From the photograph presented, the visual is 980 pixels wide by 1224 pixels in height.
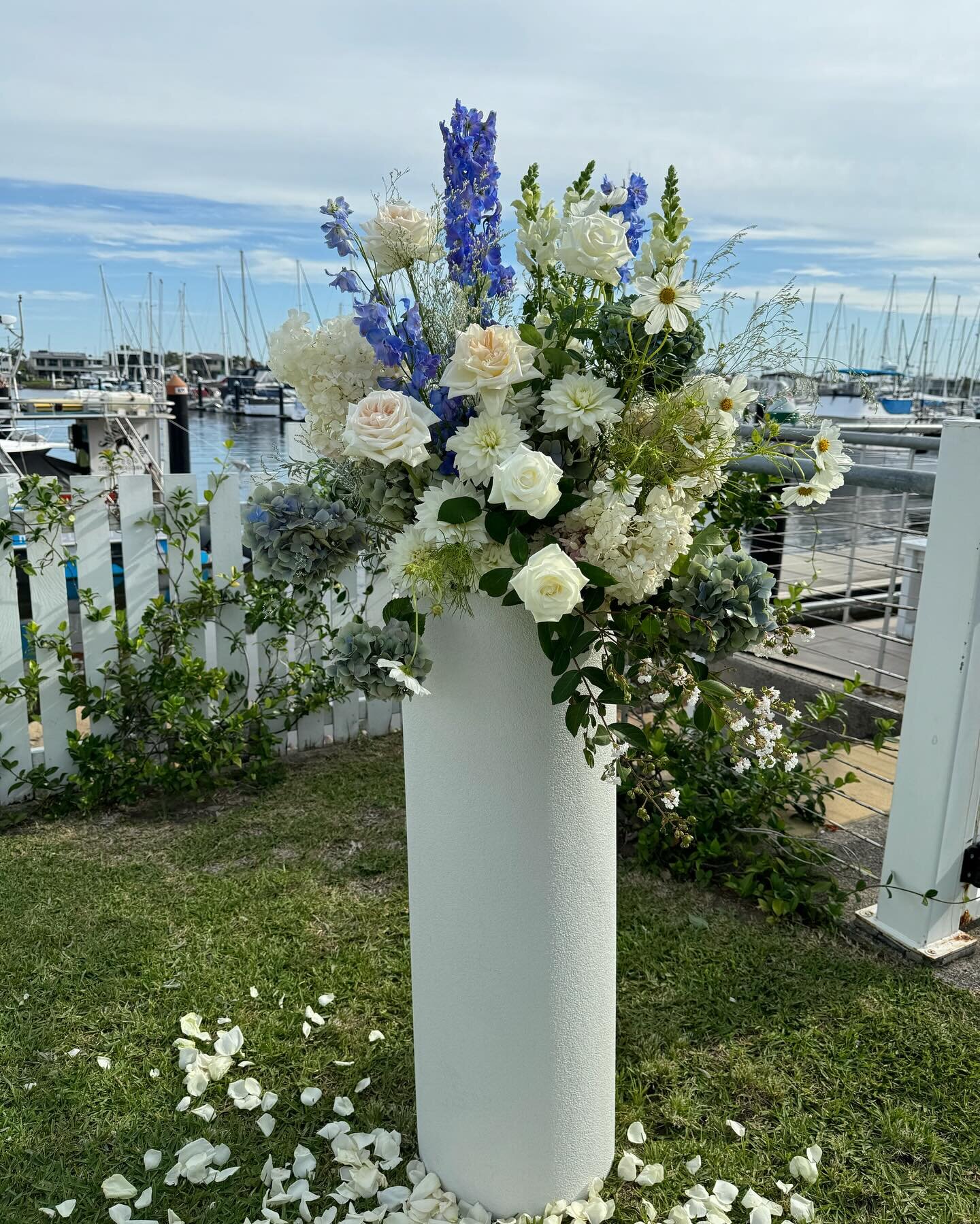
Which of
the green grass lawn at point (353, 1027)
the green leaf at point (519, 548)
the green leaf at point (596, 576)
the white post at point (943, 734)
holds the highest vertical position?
the green leaf at point (519, 548)

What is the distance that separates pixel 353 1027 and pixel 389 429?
5.40 ft

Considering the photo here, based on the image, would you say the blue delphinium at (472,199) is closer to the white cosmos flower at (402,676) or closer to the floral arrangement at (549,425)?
the floral arrangement at (549,425)

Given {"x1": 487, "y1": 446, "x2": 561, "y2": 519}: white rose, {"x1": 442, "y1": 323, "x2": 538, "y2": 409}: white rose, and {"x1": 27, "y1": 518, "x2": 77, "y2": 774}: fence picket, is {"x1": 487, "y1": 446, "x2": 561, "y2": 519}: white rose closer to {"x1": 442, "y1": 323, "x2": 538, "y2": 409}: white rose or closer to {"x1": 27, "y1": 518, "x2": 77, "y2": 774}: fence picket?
{"x1": 442, "y1": 323, "x2": 538, "y2": 409}: white rose

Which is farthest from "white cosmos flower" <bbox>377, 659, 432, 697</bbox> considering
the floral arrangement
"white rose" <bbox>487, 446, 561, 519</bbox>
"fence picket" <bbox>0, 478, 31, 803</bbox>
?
"fence picket" <bbox>0, 478, 31, 803</bbox>

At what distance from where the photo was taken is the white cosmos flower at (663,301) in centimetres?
132

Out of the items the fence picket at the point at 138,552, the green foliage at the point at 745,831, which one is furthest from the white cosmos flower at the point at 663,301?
the fence picket at the point at 138,552

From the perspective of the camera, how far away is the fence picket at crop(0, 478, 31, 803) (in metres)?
3.38

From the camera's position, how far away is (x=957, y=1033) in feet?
7.40

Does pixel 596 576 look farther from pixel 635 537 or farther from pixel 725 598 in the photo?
pixel 725 598

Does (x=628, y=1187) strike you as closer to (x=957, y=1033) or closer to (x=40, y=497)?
(x=957, y=1033)

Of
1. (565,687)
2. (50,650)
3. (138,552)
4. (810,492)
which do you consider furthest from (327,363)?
(50,650)

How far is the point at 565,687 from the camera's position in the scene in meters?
1.45

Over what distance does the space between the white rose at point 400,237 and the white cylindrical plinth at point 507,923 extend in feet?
1.84

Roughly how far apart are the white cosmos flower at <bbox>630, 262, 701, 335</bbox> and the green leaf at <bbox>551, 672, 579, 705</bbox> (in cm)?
52
